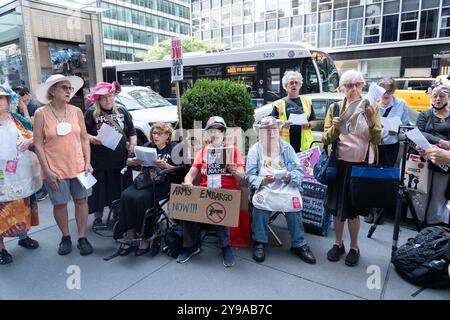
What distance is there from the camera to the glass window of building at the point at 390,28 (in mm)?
24628

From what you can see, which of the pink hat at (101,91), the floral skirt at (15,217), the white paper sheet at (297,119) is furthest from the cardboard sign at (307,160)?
the floral skirt at (15,217)

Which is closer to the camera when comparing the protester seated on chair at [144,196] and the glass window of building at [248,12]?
the protester seated on chair at [144,196]

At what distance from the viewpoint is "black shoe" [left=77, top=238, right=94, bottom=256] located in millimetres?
3348

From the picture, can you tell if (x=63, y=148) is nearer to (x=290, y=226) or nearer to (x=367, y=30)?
(x=290, y=226)

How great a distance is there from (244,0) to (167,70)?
82.3 feet

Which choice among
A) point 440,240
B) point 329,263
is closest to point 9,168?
point 329,263

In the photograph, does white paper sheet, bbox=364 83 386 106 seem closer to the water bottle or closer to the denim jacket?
the denim jacket

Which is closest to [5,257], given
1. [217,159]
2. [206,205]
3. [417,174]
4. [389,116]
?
[206,205]

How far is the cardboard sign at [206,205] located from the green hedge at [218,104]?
1222 millimetres

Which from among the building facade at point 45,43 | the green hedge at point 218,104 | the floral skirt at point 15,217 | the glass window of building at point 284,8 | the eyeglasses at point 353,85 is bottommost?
the floral skirt at point 15,217

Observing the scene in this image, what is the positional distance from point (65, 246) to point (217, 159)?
190 cm

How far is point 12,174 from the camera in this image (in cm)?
317

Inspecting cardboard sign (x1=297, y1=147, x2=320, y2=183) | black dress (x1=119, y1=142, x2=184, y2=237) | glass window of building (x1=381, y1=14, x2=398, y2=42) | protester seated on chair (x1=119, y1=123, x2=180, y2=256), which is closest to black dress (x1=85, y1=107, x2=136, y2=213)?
protester seated on chair (x1=119, y1=123, x2=180, y2=256)

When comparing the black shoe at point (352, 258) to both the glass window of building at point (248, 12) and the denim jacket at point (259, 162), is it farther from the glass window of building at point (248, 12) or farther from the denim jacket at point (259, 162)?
the glass window of building at point (248, 12)
